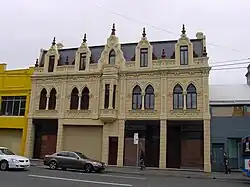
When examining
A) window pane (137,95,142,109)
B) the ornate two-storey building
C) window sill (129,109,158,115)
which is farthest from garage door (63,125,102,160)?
window pane (137,95,142,109)

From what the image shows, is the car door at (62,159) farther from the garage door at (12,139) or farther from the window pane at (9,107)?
the window pane at (9,107)

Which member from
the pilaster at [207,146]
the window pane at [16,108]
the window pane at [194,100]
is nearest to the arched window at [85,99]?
the window pane at [16,108]

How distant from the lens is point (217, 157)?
24.6 m

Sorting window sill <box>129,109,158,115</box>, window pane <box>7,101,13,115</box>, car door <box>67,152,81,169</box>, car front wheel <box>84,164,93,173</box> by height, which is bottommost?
car front wheel <box>84,164,93,173</box>

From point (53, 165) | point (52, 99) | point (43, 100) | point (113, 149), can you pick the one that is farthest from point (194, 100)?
point (43, 100)

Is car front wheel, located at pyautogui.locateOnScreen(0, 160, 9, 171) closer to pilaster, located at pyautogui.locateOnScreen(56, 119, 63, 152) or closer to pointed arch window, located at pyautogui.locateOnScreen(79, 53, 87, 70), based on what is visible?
pilaster, located at pyautogui.locateOnScreen(56, 119, 63, 152)

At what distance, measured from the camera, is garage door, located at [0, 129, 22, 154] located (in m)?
29.6

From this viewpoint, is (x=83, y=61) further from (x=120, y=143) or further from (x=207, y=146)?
(x=207, y=146)

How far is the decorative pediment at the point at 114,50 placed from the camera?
27.6 m

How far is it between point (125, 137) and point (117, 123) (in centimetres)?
140

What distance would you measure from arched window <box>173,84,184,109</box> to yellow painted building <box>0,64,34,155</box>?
1430 cm

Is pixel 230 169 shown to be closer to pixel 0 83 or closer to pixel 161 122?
pixel 161 122

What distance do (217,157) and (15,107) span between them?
778 inches

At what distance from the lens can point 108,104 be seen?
2658 cm
